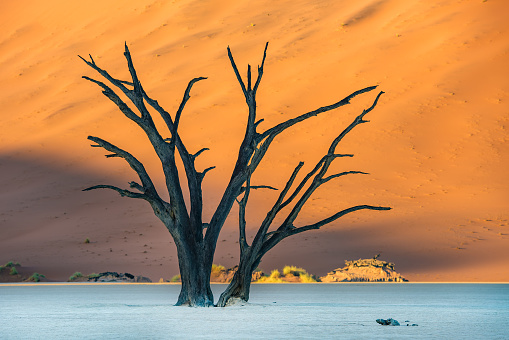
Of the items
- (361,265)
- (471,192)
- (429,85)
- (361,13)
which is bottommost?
(361,265)

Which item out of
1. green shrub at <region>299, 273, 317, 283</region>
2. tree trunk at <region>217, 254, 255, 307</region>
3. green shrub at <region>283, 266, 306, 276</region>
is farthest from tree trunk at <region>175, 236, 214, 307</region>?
green shrub at <region>283, 266, 306, 276</region>

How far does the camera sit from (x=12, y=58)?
7712 cm

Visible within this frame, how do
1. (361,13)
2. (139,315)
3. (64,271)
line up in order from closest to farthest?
1. (139,315)
2. (64,271)
3. (361,13)

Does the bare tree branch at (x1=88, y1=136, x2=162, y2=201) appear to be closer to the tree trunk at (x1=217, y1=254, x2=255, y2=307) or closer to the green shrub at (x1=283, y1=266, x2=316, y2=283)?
the tree trunk at (x1=217, y1=254, x2=255, y2=307)

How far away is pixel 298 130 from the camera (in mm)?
52094

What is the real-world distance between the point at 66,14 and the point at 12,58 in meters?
8.99

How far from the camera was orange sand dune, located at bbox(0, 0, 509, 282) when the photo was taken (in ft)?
128

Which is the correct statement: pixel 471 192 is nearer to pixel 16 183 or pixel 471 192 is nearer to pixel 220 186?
pixel 220 186

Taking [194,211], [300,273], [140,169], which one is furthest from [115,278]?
[140,169]

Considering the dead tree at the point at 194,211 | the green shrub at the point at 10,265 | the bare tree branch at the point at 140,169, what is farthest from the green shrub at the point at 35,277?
the bare tree branch at the point at 140,169

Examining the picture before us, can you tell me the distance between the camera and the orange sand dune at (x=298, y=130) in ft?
128

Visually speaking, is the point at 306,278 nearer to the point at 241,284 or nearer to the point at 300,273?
the point at 300,273

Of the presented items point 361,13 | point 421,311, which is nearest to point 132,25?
point 361,13

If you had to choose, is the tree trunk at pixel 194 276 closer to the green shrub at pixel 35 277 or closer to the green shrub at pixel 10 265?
the green shrub at pixel 35 277
